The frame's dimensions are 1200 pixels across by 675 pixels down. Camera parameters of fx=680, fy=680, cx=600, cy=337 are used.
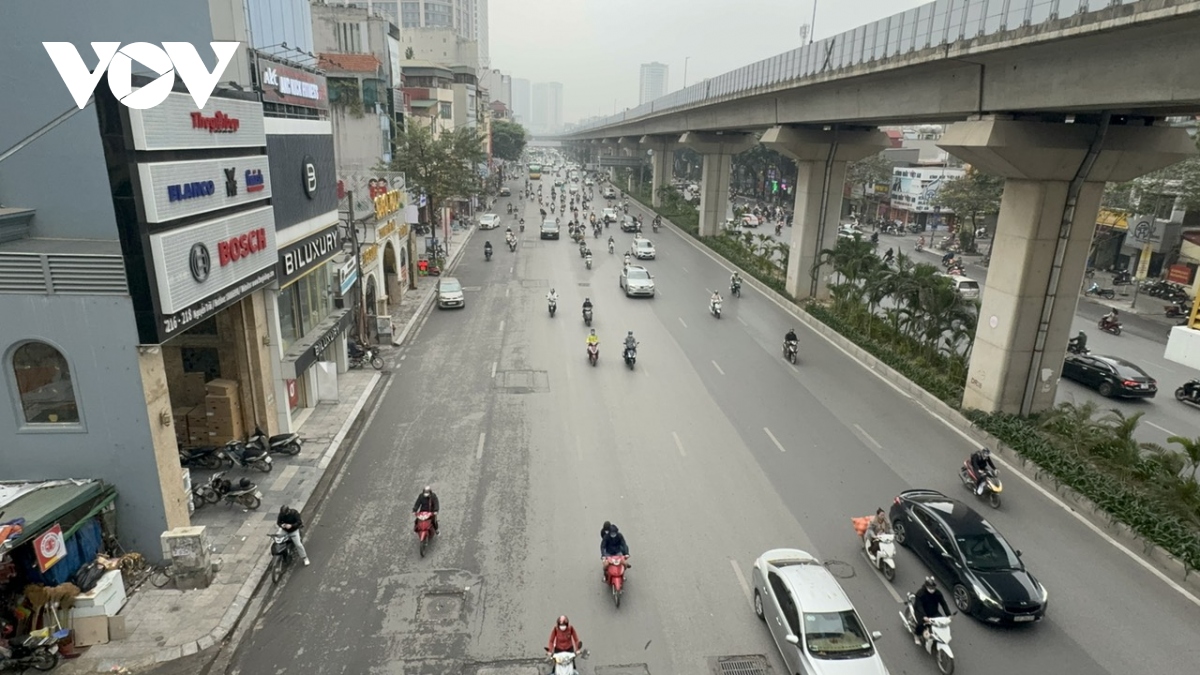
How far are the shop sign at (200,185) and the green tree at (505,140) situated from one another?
111 m

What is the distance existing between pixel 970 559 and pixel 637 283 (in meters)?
26.0

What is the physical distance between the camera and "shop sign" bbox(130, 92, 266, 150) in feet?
37.2

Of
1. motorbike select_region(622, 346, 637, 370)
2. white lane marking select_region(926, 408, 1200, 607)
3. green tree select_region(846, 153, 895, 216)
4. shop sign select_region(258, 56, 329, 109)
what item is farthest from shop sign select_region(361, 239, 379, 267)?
green tree select_region(846, 153, 895, 216)

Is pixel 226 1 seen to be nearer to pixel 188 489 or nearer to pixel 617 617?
pixel 188 489

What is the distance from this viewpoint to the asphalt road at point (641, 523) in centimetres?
1113

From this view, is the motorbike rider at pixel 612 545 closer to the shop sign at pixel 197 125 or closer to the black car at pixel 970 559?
the black car at pixel 970 559

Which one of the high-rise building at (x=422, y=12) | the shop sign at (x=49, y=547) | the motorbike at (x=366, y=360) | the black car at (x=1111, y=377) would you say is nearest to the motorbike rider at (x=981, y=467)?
the black car at (x=1111, y=377)

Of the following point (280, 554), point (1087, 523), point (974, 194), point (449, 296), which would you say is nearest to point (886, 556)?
point (1087, 523)

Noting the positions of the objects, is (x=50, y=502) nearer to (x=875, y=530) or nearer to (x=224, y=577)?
(x=224, y=577)

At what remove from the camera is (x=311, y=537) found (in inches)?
556

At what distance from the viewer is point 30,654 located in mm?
10133

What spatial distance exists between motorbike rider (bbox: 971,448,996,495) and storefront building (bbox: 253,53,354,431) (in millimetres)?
17147

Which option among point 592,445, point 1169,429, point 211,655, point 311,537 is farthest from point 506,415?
point 1169,429

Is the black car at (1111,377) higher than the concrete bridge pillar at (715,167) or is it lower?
lower
